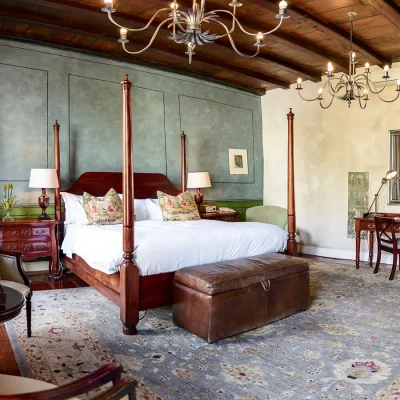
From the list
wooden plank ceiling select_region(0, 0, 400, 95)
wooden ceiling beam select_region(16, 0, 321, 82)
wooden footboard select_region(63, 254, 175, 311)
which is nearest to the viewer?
wooden footboard select_region(63, 254, 175, 311)

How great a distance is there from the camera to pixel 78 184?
5.32 m

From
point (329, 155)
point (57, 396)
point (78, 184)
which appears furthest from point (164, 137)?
point (57, 396)

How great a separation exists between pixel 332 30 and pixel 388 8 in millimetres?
697

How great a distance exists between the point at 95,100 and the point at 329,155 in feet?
12.4

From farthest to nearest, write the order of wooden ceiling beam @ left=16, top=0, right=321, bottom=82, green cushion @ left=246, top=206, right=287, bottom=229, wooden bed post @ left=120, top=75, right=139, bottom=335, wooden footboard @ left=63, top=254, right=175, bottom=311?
1. green cushion @ left=246, top=206, right=287, bottom=229
2. wooden ceiling beam @ left=16, top=0, right=321, bottom=82
3. wooden footboard @ left=63, top=254, right=175, bottom=311
4. wooden bed post @ left=120, top=75, right=139, bottom=335

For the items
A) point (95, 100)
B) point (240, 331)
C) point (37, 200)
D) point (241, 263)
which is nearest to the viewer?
point (240, 331)

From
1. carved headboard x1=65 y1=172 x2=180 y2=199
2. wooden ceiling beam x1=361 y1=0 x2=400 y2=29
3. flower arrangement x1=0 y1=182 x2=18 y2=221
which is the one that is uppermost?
wooden ceiling beam x1=361 y1=0 x2=400 y2=29

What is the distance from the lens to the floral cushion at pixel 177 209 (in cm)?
509

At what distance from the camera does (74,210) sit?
4.90 m

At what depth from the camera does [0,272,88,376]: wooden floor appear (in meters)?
2.55

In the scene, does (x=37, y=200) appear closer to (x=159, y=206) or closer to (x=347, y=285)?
(x=159, y=206)

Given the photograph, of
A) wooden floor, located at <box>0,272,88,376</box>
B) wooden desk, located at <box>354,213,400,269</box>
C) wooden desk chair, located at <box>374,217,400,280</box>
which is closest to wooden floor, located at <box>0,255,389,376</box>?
wooden floor, located at <box>0,272,88,376</box>

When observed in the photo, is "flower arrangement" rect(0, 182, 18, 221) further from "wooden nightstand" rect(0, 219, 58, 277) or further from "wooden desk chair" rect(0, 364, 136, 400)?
"wooden desk chair" rect(0, 364, 136, 400)

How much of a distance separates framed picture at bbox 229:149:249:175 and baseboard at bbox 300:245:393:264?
5.65 ft
